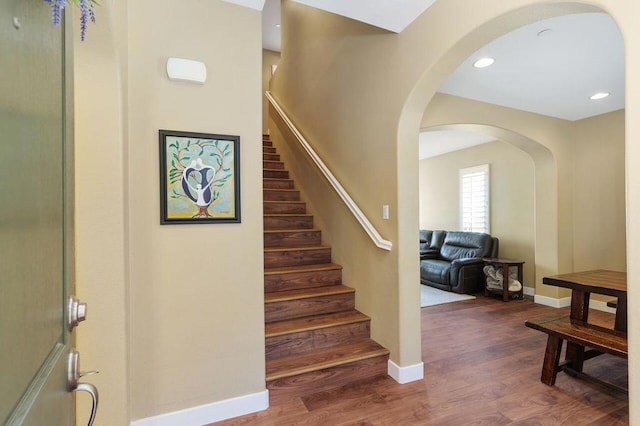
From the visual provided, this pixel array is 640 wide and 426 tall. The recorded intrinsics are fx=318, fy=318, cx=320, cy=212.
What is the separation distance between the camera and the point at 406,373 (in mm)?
2377

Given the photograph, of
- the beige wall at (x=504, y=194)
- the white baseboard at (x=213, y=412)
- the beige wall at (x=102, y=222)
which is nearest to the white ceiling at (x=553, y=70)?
the beige wall at (x=504, y=194)

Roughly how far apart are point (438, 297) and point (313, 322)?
2884 millimetres

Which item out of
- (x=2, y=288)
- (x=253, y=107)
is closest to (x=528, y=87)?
(x=253, y=107)

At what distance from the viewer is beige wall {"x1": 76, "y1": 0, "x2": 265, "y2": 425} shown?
1.56 meters

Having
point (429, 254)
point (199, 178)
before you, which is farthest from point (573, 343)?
point (429, 254)

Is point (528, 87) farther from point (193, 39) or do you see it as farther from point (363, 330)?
point (193, 39)

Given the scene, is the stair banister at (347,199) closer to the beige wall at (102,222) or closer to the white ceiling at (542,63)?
the white ceiling at (542,63)

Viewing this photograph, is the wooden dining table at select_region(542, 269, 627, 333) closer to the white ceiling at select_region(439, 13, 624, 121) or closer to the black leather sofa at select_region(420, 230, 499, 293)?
the white ceiling at select_region(439, 13, 624, 121)

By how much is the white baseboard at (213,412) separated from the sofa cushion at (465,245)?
438 cm

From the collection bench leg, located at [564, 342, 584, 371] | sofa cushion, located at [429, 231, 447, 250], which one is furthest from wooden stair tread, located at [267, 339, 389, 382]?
sofa cushion, located at [429, 231, 447, 250]

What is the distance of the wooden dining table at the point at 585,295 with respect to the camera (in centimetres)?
224

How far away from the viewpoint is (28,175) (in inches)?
19.9

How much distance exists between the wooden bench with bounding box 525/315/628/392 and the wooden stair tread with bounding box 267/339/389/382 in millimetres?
1178

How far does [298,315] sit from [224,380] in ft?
2.73
